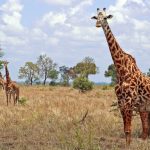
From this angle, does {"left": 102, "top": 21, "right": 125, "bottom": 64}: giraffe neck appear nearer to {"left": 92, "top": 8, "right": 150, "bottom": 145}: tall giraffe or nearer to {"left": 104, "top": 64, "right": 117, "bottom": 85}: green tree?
{"left": 92, "top": 8, "right": 150, "bottom": 145}: tall giraffe

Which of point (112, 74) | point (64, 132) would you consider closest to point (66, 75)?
point (112, 74)

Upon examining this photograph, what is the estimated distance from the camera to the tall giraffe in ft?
32.6

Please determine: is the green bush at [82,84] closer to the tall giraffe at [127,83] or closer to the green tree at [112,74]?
the green tree at [112,74]

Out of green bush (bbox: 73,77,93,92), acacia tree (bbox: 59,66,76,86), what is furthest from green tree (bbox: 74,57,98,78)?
green bush (bbox: 73,77,93,92)

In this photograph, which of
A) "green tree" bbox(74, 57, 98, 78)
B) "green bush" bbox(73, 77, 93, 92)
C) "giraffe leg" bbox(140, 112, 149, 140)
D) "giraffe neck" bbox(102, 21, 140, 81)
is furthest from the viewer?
"green tree" bbox(74, 57, 98, 78)

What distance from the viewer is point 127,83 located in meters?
9.91

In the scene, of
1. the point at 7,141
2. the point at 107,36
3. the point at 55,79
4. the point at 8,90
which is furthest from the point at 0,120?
the point at 55,79

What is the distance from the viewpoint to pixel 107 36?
1009cm

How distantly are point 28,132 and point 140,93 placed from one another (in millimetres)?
3170

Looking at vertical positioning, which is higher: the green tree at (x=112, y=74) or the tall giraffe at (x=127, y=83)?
the green tree at (x=112, y=74)

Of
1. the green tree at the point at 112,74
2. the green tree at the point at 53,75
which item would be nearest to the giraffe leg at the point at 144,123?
the green tree at the point at 112,74

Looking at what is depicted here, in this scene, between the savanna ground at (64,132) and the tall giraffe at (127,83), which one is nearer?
the savanna ground at (64,132)

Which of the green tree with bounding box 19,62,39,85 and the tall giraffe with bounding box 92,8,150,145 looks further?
the green tree with bounding box 19,62,39,85

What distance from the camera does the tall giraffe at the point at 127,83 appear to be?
9930mm
